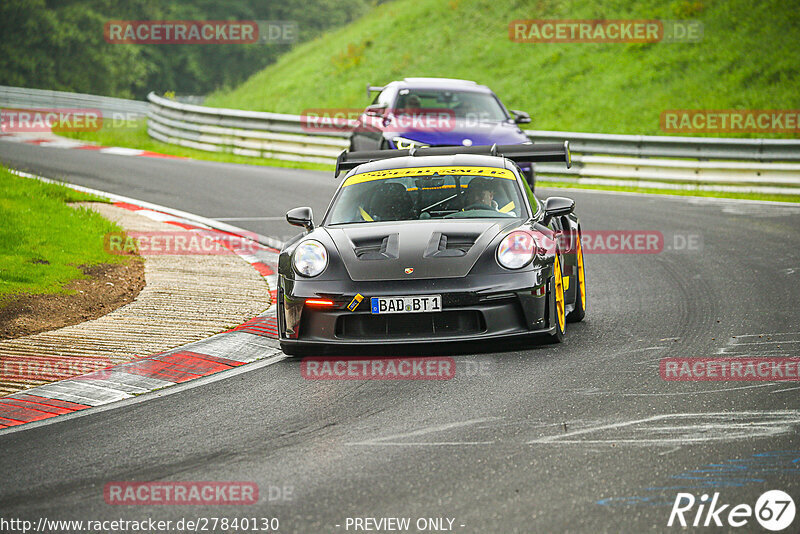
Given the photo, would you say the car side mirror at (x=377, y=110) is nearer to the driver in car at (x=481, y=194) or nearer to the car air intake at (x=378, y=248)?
the driver in car at (x=481, y=194)

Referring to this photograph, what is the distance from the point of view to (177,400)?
661 cm

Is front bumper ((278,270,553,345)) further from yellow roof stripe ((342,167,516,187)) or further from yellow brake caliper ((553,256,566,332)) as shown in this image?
yellow roof stripe ((342,167,516,187))

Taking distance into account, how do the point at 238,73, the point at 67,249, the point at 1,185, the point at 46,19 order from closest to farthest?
the point at 67,249, the point at 1,185, the point at 46,19, the point at 238,73

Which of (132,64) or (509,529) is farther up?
(132,64)

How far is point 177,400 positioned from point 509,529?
117 inches

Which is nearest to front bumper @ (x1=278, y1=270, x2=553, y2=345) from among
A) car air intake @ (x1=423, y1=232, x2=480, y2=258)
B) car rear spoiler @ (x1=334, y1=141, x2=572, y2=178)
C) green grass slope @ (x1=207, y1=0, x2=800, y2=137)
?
car air intake @ (x1=423, y1=232, x2=480, y2=258)

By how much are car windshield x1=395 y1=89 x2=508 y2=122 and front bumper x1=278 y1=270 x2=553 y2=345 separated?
29.7 feet

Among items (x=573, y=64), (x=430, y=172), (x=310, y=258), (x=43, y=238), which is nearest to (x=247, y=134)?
(x=573, y=64)

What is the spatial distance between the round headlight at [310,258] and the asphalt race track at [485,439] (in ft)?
2.26

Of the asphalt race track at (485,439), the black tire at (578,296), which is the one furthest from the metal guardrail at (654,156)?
the black tire at (578,296)

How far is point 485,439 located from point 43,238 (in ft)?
24.5

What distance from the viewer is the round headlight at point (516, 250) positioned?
24.1 feet

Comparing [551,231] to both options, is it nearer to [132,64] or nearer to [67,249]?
[67,249]

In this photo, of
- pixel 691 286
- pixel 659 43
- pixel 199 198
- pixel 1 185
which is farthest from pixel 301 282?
pixel 659 43
